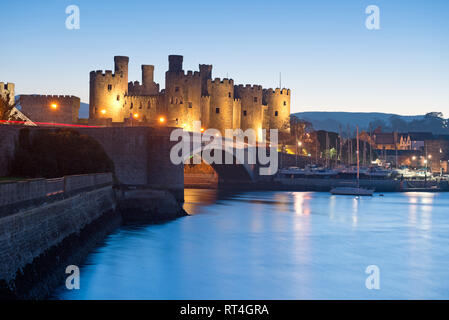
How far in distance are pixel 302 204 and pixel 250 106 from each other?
26359 millimetres

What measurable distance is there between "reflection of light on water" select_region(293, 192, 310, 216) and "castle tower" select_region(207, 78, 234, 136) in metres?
13.3

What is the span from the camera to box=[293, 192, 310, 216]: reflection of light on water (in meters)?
37.9

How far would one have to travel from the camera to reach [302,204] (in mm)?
43188

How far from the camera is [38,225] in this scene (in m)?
12.9

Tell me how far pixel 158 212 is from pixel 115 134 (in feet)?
19.9

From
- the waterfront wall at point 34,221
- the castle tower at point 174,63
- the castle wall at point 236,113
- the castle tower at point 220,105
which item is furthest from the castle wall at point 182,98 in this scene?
the waterfront wall at point 34,221

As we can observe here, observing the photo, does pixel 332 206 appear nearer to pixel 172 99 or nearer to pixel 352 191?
pixel 352 191

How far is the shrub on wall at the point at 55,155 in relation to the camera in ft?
68.5

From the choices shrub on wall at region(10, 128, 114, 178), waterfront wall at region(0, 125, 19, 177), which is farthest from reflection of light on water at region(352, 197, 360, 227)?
waterfront wall at region(0, 125, 19, 177)

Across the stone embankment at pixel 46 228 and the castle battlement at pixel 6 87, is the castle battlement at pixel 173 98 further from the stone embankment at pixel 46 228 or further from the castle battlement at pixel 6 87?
the stone embankment at pixel 46 228

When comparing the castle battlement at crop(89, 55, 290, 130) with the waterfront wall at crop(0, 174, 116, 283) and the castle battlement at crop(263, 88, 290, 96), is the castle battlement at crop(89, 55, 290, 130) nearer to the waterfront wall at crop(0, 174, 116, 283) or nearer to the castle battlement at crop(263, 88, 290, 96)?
the castle battlement at crop(263, 88, 290, 96)

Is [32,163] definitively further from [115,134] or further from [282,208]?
[282,208]

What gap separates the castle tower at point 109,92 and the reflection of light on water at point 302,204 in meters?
21.0
